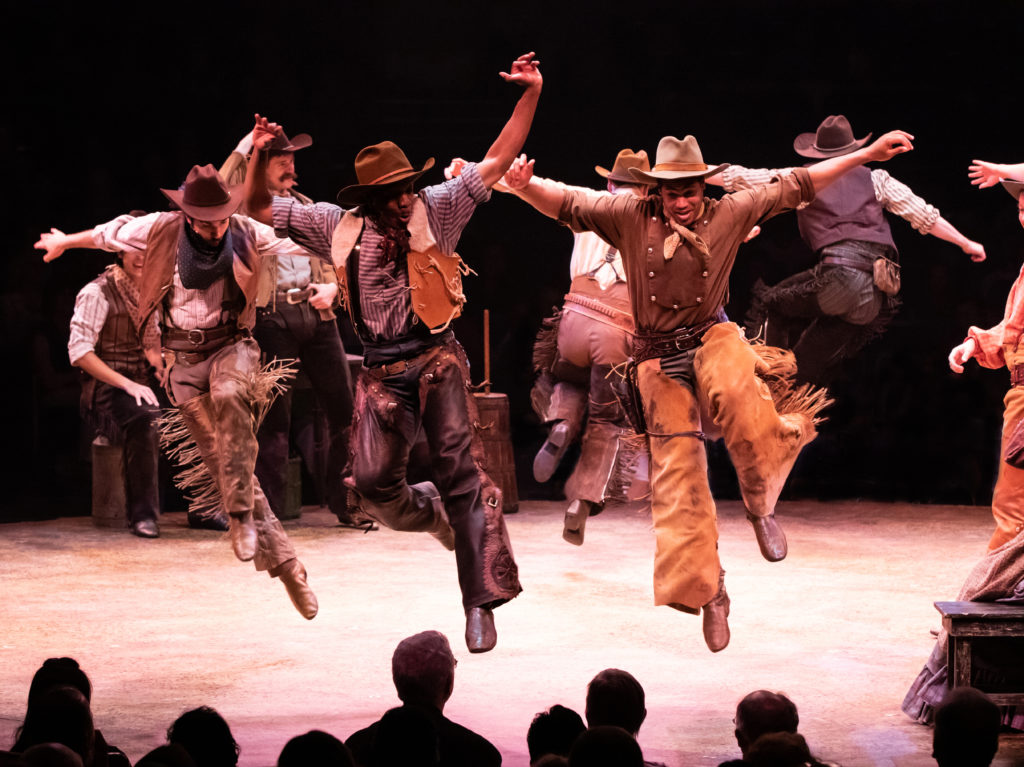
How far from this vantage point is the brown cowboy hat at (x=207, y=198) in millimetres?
6227

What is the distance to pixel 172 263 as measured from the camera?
6.40 meters

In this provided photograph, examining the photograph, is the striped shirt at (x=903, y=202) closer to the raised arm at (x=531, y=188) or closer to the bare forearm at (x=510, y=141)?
A: the raised arm at (x=531, y=188)

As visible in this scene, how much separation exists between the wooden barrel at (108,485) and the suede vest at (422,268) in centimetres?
401

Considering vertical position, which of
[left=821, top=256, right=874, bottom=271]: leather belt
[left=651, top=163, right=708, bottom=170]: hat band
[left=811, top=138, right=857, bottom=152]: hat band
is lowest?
[left=821, top=256, right=874, bottom=271]: leather belt

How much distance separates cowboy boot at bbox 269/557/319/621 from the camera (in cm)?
613

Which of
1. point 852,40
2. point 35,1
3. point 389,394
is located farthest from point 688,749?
point 35,1

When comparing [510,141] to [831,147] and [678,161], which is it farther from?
[831,147]

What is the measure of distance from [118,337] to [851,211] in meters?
4.25

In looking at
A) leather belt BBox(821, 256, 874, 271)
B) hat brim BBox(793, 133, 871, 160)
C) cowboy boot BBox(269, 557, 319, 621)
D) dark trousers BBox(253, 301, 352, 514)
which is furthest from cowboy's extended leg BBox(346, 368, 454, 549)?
hat brim BBox(793, 133, 871, 160)

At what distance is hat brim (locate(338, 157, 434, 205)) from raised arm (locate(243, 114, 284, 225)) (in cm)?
30

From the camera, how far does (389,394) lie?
5605mm

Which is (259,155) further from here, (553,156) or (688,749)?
(553,156)

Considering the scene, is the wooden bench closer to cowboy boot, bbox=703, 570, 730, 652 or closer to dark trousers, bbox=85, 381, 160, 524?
cowboy boot, bbox=703, 570, 730, 652

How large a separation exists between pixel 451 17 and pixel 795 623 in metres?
5.60
